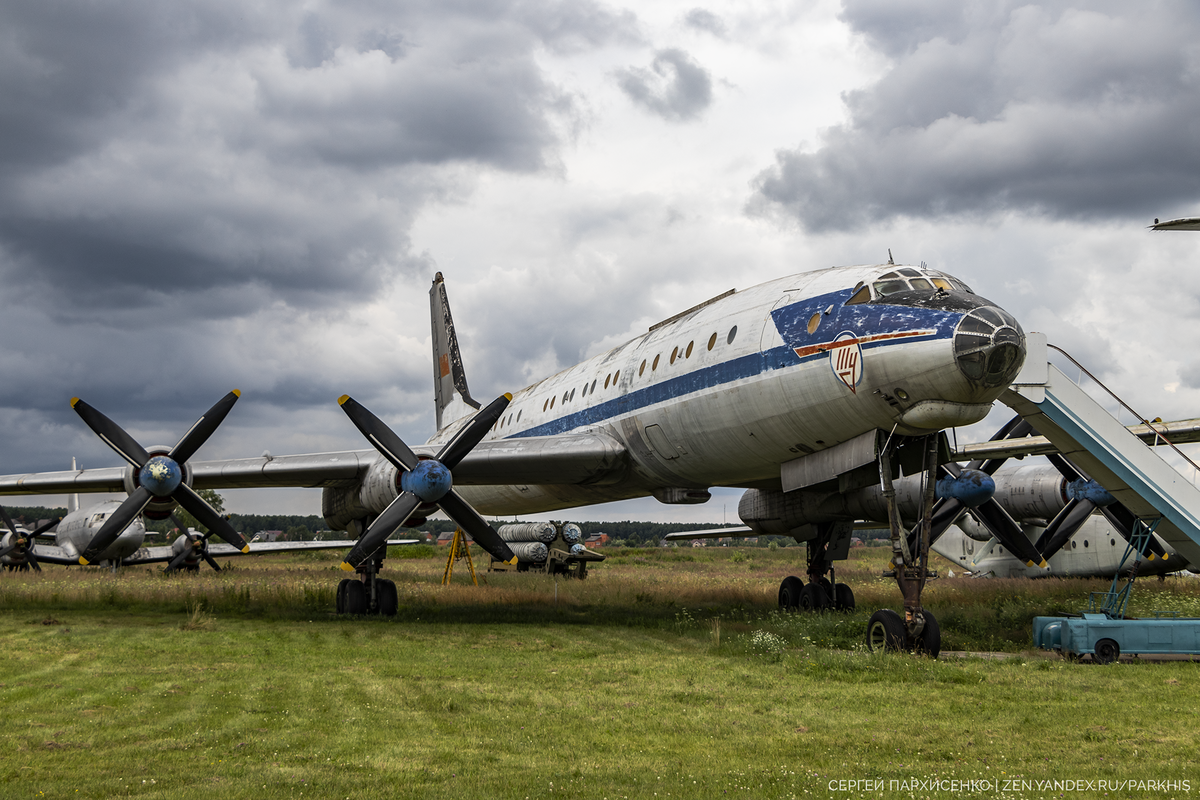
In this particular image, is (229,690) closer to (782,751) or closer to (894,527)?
(782,751)

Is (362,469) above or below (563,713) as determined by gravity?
above

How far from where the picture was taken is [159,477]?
652 inches

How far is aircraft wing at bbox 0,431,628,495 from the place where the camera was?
17.1 meters

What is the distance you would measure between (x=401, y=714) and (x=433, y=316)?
24.3 metres

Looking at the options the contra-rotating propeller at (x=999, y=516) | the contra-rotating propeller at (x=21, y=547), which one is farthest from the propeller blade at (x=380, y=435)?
the contra-rotating propeller at (x=21, y=547)

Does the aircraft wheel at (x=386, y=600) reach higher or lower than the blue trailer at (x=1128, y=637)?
lower

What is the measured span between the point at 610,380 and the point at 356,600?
7104 mm

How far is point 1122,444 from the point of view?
14.4m

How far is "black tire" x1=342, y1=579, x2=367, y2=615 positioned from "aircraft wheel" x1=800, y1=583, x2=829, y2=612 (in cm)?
951

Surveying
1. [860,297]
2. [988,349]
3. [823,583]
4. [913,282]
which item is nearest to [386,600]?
[823,583]

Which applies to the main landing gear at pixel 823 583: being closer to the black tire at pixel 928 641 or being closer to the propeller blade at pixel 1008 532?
the black tire at pixel 928 641

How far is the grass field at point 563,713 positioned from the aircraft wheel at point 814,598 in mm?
2416

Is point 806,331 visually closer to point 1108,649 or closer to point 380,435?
point 1108,649

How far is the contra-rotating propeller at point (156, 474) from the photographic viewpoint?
16.3 meters
